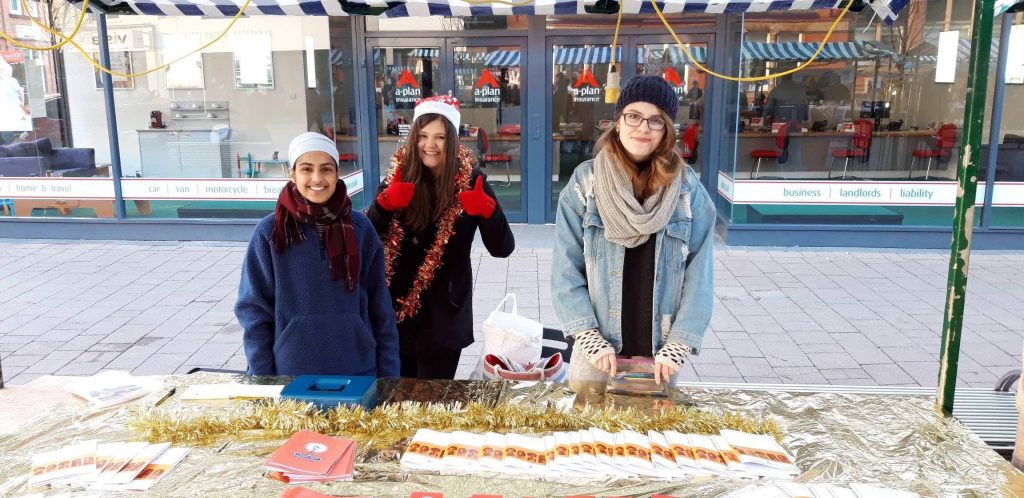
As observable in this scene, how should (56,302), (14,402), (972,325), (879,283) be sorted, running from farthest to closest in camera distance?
1. (879,283)
2. (56,302)
3. (972,325)
4. (14,402)

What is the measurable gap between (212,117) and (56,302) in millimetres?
3258

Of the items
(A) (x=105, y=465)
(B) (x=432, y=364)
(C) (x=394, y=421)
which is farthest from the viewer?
(B) (x=432, y=364)

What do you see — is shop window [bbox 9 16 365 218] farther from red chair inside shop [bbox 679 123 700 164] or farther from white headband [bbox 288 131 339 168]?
white headband [bbox 288 131 339 168]

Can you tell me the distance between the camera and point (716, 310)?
241 inches

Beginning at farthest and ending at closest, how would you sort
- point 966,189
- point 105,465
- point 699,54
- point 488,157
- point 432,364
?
1. point 488,157
2. point 699,54
3. point 432,364
4. point 966,189
5. point 105,465

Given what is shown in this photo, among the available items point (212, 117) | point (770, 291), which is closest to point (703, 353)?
point (770, 291)

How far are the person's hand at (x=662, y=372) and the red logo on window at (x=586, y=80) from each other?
7.03 metres

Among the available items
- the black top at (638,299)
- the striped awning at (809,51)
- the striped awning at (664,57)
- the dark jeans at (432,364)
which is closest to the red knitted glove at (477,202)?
the dark jeans at (432,364)

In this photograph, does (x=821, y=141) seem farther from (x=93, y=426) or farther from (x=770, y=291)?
(x=93, y=426)

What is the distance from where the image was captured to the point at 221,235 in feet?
28.3

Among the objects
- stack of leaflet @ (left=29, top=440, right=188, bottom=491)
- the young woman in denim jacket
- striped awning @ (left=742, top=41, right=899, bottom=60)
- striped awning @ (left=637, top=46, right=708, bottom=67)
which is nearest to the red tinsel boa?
the young woman in denim jacket

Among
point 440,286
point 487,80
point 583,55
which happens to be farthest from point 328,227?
point 583,55

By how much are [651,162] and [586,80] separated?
6.77 meters

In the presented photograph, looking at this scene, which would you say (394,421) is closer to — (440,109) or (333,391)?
(333,391)
